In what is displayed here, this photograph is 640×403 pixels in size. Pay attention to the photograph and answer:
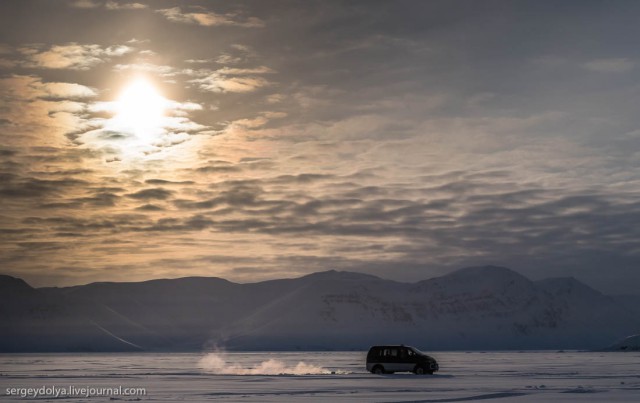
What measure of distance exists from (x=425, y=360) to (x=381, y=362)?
3.78 metres

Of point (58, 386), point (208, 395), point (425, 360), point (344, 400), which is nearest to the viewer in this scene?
point (344, 400)

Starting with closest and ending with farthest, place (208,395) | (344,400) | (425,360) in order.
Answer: (344,400) < (208,395) < (425,360)

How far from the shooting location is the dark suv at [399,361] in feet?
242

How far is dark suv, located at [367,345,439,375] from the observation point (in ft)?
242

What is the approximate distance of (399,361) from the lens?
2928 inches

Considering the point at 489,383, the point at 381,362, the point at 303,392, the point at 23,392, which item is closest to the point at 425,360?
the point at 381,362

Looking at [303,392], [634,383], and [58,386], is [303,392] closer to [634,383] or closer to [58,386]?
Answer: [58,386]

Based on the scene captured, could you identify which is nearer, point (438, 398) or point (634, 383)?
point (438, 398)

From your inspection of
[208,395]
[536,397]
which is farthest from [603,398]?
[208,395]

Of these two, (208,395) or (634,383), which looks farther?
(634,383)

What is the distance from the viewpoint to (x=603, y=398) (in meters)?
45.9

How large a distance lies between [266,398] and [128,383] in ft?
57.9

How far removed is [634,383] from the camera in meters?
59.1

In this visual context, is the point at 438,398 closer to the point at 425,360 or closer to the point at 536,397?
the point at 536,397
